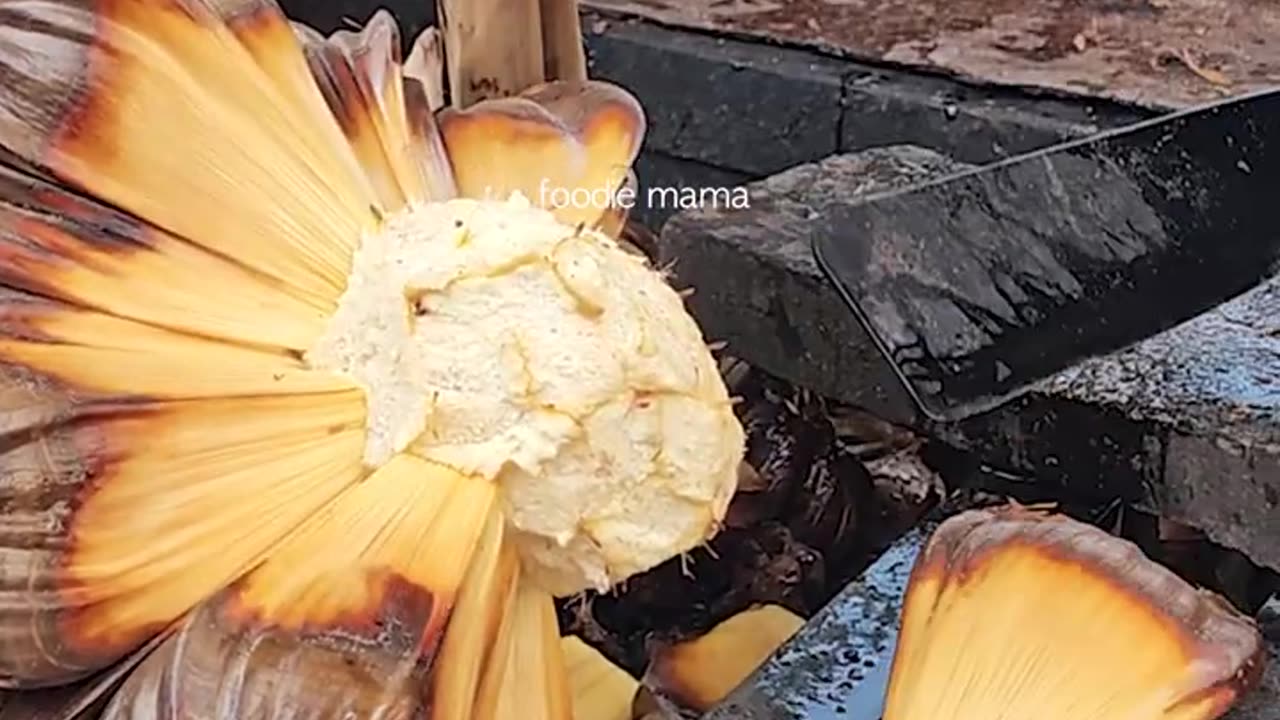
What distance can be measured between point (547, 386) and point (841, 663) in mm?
240

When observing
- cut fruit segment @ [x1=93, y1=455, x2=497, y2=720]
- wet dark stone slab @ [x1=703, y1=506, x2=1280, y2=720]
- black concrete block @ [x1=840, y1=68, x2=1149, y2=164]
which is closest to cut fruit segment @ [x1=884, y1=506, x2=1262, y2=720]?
wet dark stone slab @ [x1=703, y1=506, x2=1280, y2=720]

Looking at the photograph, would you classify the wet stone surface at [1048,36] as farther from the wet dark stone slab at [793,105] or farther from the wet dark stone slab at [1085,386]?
the wet dark stone slab at [1085,386]

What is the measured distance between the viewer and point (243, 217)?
2.65ft

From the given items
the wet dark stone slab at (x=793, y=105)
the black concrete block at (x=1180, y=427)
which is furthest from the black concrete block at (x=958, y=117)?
the black concrete block at (x=1180, y=427)

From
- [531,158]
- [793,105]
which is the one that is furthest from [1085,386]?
[793,105]

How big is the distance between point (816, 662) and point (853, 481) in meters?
0.39

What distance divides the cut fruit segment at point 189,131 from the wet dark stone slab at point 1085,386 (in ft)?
0.84

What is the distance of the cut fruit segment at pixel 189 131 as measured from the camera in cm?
77

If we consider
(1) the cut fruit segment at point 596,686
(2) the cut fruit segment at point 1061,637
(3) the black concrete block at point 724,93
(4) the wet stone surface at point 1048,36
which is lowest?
(1) the cut fruit segment at point 596,686

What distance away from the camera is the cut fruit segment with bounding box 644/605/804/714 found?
3.43ft

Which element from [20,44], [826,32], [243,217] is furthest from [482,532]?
[826,32]

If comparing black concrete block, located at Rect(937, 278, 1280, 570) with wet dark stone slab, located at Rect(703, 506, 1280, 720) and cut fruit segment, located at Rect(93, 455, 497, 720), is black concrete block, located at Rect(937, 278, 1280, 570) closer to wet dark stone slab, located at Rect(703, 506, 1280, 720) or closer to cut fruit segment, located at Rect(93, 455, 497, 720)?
wet dark stone slab, located at Rect(703, 506, 1280, 720)

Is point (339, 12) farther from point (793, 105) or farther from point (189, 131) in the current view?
point (189, 131)

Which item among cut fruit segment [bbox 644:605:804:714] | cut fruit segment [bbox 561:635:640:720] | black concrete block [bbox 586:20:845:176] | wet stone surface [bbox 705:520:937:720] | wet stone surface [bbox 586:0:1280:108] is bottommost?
cut fruit segment [bbox 561:635:640:720]
